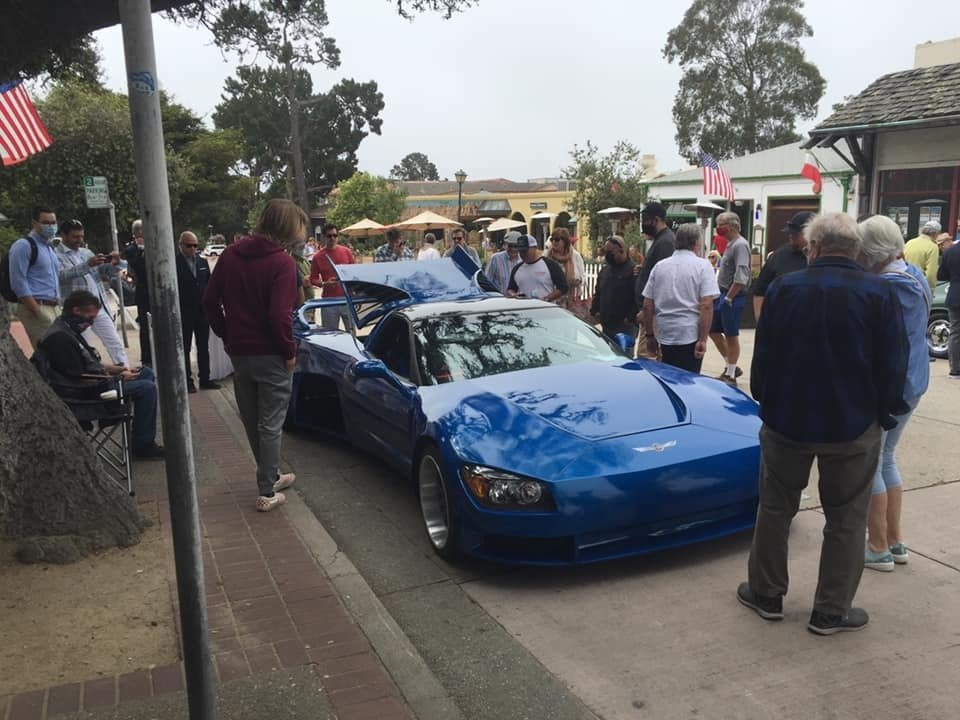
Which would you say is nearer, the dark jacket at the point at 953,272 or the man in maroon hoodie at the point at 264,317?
the man in maroon hoodie at the point at 264,317

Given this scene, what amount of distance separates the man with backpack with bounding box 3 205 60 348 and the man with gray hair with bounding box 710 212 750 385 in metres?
6.50

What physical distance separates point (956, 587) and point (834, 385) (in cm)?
138

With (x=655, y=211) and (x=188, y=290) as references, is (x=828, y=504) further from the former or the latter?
(x=188, y=290)

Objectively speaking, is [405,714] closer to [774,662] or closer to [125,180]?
[774,662]

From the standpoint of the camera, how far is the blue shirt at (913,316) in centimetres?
366

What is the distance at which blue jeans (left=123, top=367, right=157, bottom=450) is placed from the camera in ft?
19.8

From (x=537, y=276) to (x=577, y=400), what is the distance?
13.2 ft

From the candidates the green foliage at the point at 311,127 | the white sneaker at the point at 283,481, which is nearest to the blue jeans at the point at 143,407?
the white sneaker at the point at 283,481

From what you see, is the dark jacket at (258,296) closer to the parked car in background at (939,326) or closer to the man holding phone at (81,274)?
the man holding phone at (81,274)

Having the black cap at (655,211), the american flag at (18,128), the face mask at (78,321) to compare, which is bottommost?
the face mask at (78,321)

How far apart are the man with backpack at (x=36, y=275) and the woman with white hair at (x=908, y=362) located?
6734 mm

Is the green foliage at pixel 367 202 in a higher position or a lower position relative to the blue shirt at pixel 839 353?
higher

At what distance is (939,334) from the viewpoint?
408 inches

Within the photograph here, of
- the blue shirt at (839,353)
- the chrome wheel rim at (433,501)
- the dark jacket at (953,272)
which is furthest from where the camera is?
the dark jacket at (953,272)
